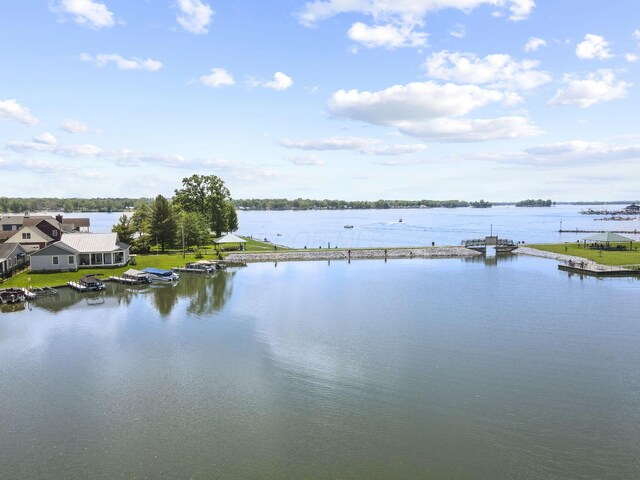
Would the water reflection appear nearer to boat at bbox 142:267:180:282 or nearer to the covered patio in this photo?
boat at bbox 142:267:180:282

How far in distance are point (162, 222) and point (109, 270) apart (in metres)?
17.4

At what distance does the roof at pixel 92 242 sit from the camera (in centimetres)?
5622

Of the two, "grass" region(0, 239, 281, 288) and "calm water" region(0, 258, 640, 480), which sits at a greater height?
"grass" region(0, 239, 281, 288)

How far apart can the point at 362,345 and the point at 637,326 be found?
814 inches

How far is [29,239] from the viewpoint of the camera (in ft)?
208

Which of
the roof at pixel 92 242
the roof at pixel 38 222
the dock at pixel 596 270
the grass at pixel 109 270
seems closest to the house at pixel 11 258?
the grass at pixel 109 270

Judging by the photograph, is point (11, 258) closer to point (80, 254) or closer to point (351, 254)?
point (80, 254)

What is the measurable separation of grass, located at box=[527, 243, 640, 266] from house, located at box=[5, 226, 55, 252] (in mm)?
77081

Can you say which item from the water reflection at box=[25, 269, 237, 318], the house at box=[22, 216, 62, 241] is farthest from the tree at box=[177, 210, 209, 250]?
the water reflection at box=[25, 269, 237, 318]

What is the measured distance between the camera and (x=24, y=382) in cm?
2309

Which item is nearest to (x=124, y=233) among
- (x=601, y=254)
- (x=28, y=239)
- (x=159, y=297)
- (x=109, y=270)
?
(x=28, y=239)

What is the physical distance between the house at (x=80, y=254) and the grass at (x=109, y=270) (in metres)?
1.19

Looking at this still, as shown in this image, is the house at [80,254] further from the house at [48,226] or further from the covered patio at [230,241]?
the house at [48,226]

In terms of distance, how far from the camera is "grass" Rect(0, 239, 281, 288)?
48.5 metres
